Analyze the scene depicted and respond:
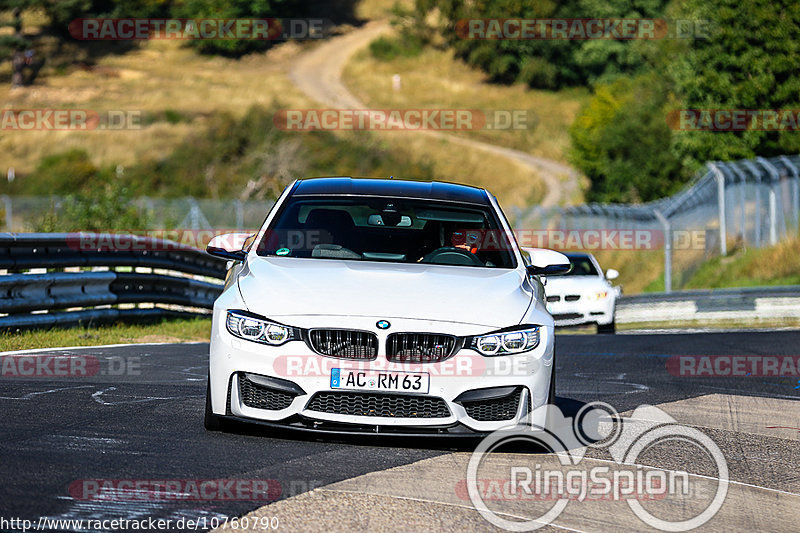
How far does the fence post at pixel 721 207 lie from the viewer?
31.1 m

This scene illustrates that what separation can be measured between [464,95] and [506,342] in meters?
82.2

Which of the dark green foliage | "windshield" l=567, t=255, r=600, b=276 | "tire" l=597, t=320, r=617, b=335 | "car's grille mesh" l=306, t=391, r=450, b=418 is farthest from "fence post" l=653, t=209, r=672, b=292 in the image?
the dark green foliage

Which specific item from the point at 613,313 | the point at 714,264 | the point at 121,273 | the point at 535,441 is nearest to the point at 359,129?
the point at 714,264

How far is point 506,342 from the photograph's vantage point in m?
6.82

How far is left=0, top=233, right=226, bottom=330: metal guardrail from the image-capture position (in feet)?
41.7

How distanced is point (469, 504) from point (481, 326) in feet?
4.85

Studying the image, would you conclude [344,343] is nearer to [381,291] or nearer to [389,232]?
[381,291]

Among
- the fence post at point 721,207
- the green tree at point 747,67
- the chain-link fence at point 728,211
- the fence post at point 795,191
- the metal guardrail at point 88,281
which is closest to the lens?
the metal guardrail at point 88,281

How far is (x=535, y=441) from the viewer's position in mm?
7066

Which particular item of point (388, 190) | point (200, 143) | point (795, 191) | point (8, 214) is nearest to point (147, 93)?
point (200, 143)

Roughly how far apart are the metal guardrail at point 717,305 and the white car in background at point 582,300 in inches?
116

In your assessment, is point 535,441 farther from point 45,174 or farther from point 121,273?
point 45,174

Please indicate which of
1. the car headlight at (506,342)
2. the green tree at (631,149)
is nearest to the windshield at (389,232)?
the car headlight at (506,342)

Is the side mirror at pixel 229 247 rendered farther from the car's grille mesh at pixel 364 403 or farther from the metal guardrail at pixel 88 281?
the metal guardrail at pixel 88 281
